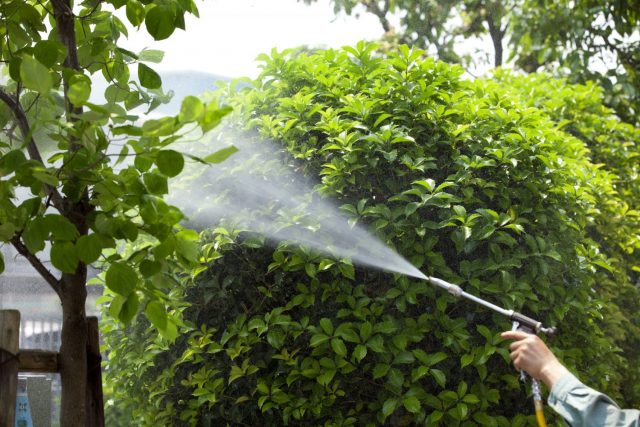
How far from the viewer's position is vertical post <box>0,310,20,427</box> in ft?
7.57

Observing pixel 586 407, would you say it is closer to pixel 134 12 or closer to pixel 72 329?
pixel 72 329

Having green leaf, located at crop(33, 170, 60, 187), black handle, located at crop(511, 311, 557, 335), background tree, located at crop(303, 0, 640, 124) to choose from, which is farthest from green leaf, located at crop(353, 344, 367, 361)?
background tree, located at crop(303, 0, 640, 124)

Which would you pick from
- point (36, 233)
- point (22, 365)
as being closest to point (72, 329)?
point (22, 365)

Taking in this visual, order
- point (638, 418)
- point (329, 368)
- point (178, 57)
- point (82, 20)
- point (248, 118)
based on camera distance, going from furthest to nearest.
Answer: point (178, 57)
point (248, 118)
point (329, 368)
point (82, 20)
point (638, 418)

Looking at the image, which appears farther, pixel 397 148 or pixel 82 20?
pixel 397 148

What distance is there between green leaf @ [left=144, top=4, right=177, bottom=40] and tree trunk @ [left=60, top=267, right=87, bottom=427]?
73 cm

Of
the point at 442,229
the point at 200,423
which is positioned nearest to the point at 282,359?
the point at 200,423

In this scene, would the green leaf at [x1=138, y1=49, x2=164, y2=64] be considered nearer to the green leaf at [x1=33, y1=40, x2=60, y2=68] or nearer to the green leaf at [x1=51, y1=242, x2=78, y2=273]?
the green leaf at [x1=33, y1=40, x2=60, y2=68]

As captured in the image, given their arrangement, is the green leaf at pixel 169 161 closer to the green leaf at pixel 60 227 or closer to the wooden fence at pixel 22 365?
the green leaf at pixel 60 227

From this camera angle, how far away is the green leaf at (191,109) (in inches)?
65.2

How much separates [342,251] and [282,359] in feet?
1.60

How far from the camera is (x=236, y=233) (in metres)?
3.30

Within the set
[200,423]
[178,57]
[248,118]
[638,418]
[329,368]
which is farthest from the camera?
[178,57]

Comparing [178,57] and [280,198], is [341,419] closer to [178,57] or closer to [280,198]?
[280,198]
